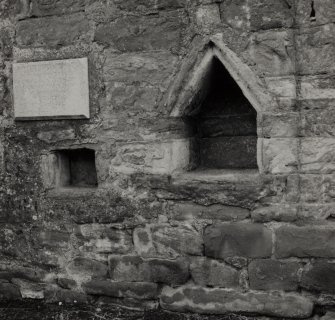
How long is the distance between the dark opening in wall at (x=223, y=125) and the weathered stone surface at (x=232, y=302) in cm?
84

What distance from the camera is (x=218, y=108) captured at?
333cm

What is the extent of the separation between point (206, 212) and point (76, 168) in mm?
1103

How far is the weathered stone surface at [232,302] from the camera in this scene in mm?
2936

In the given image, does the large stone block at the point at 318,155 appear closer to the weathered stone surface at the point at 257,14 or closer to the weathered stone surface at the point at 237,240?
the weathered stone surface at the point at 237,240

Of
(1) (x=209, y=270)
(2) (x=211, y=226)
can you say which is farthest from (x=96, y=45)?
(1) (x=209, y=270)

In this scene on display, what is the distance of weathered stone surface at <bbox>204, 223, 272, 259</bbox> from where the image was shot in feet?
9.81

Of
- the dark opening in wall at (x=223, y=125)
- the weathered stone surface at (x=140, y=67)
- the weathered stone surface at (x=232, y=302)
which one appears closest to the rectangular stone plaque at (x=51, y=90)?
the weathered stone surface at (x=140, y=67)

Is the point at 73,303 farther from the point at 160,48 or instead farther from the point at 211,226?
the point at 160,48

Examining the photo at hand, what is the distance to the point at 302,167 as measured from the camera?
2896 mm

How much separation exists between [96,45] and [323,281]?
209 centimetres

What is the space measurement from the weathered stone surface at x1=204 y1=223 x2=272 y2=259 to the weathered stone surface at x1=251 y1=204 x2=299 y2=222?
0.19 ft

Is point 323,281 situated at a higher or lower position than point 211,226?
lower

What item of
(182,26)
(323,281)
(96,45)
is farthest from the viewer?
(96,45)

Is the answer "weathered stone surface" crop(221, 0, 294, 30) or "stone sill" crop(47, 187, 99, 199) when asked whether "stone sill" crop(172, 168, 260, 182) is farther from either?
"weathered stone surface" crop(221, 0, 294, 30)
